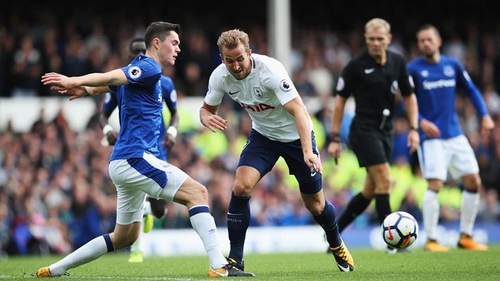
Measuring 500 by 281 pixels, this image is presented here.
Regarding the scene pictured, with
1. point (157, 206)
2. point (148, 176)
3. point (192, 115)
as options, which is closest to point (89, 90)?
point (148, 176)

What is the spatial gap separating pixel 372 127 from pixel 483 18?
17741 millimetres

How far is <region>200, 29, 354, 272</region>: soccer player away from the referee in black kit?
2250 mm

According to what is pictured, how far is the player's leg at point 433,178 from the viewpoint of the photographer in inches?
453

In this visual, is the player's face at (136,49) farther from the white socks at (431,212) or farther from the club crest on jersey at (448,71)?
the white socks at (431,212)

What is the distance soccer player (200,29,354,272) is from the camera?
25.3ft

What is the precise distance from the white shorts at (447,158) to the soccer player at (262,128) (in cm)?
346

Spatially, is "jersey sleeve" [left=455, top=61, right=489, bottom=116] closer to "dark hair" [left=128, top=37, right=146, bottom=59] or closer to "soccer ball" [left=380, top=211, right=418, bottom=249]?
"soccer ball" [left=380, top=211, right=418, bottom=249]

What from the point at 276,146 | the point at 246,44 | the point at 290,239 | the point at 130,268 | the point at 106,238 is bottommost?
the point at 290,239

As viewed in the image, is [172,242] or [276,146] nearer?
[276,146]

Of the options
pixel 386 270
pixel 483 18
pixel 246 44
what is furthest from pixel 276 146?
pixel 483 18

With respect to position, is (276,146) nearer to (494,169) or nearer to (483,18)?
(494,169)

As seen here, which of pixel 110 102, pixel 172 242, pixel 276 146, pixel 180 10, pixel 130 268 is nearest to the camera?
pixel 276 146

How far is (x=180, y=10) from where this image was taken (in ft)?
81.5

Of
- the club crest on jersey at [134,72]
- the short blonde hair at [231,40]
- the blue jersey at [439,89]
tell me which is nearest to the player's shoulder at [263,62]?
the short blonde hair at [231,40]
